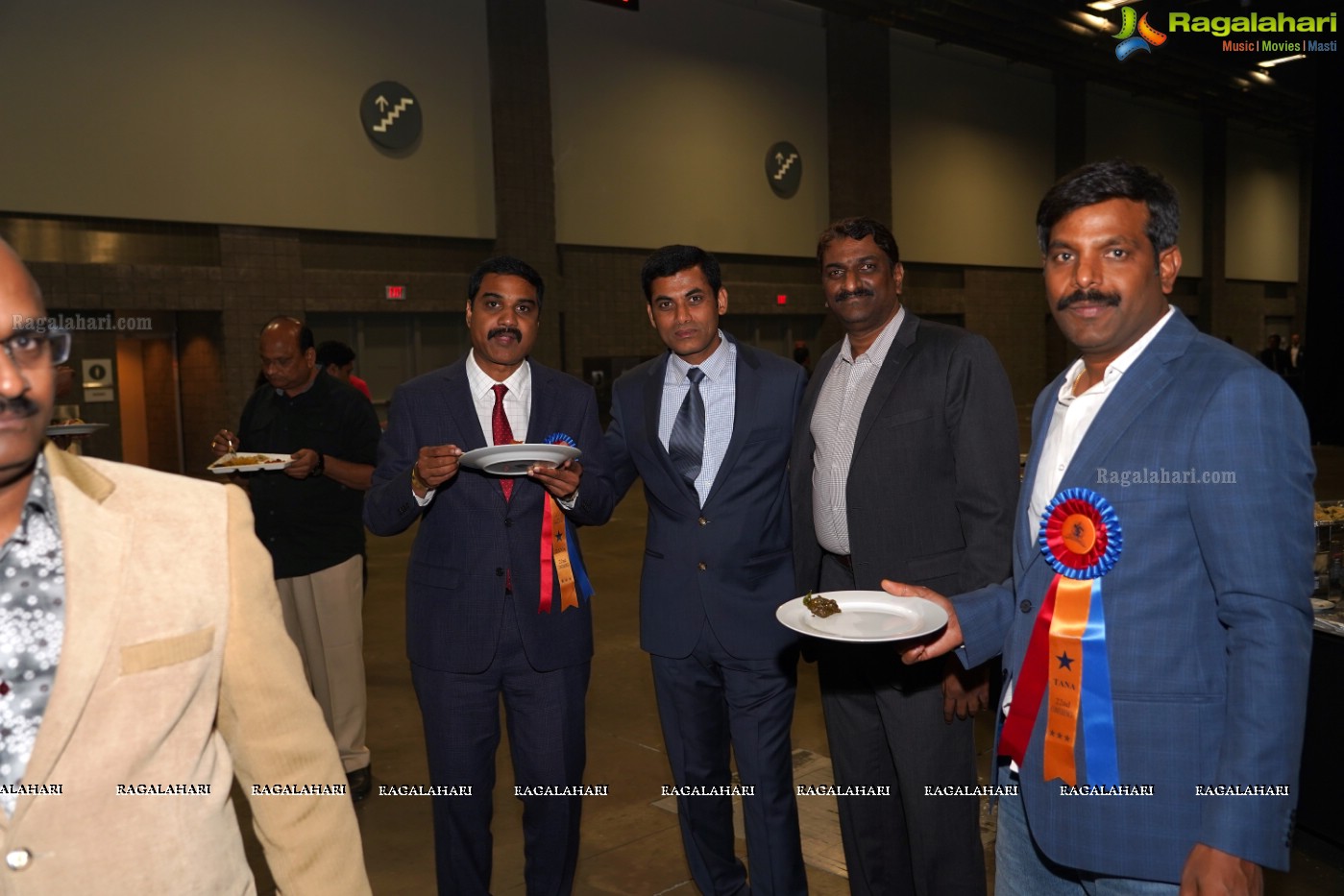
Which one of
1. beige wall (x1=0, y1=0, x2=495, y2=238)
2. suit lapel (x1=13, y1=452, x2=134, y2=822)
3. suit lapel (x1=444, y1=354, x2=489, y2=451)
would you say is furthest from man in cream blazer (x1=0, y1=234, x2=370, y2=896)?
beige wall (x1=0, y1=0, x2=495, y2=238)

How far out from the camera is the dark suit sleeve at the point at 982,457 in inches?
96.1

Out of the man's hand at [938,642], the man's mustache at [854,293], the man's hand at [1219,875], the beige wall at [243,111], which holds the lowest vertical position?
the man's hand at [1219,875]

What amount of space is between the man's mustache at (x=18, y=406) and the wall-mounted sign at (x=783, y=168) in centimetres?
1764

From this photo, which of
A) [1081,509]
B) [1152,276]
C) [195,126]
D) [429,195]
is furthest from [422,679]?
[429,195]

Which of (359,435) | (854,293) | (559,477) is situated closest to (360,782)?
(359,435)

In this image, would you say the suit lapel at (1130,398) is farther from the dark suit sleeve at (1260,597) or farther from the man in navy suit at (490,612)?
the man in navy suit at (490,612)

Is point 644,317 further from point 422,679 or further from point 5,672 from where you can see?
point 5,672

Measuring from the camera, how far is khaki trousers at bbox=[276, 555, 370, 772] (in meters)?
3.83

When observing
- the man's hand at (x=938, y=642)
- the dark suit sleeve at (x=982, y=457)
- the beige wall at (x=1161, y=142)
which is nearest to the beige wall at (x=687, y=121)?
the beige wall at (x=1161, y=142)

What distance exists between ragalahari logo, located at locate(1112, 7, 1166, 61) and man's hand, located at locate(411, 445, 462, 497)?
1612cm

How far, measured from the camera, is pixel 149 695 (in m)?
→ 1.13

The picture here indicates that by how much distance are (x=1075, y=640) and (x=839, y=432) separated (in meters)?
1.16

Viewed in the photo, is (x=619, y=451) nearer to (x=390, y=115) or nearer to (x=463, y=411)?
(x=463, y=411)

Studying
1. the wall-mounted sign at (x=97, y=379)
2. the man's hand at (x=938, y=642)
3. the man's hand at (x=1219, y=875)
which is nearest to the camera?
the man's hand at (x=1219, y=875)
